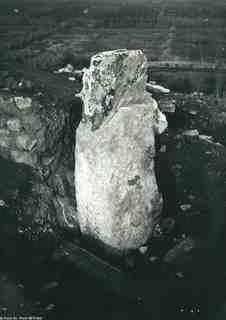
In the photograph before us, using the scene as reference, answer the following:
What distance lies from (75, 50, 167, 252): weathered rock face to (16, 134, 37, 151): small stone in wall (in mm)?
1267

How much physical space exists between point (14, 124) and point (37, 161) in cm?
85

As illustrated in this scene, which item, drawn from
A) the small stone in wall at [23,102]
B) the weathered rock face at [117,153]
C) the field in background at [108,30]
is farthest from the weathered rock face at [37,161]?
the field in background at [108,30]

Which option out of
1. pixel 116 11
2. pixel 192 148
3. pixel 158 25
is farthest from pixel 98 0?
pixel 192 148

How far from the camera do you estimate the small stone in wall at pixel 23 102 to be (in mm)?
7254

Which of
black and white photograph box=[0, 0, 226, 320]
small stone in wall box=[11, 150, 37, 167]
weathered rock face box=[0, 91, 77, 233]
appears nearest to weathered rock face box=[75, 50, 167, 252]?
black and white photograph box=[0, 0, 226, 320]

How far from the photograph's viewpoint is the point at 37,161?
6871 mm

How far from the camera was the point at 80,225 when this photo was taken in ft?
21.0

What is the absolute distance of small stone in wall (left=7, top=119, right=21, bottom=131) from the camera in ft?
23.6

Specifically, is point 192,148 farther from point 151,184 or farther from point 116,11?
point 116,11

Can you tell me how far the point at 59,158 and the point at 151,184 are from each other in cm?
151

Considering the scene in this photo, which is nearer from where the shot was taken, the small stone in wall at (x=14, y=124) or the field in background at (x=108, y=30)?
the small stone in wall at (x=14, y=124)

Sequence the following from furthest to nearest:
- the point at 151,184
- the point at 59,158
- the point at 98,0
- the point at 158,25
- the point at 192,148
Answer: the point at 98,0 < the point at 158,25 < the point at 192,148 < the point at 59,158 < the point at 151,184

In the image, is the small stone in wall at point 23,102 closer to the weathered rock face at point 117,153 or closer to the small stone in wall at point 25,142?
the small stone in wall at point 25,142

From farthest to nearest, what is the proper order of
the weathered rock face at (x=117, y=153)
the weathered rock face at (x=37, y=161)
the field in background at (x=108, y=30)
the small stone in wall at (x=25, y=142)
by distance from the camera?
the field in background at (x=108, y=30), the small stone in wall at (x=25, y=142), the weathered rock face at (x=37, y=161), the weathered rock face at (x=117, y=153)
